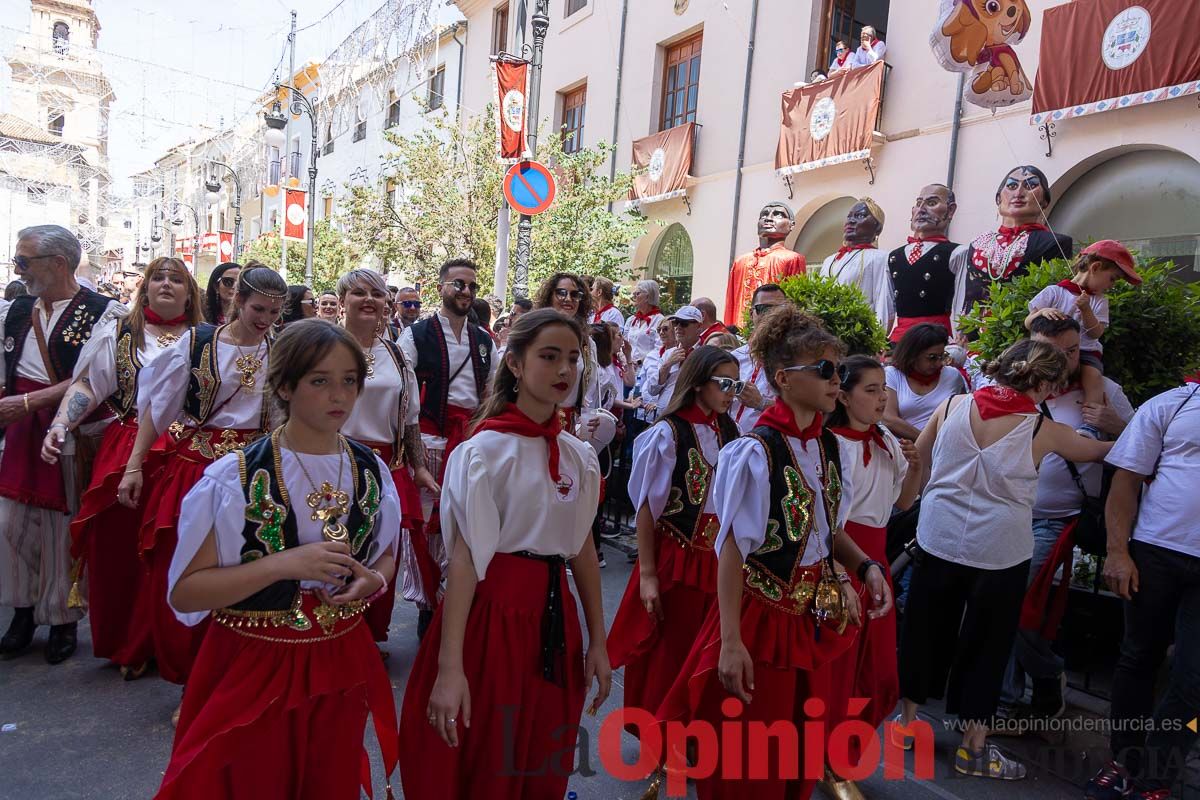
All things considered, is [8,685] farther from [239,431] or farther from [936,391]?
[936,391]

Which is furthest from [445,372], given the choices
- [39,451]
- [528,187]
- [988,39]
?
[988,39]

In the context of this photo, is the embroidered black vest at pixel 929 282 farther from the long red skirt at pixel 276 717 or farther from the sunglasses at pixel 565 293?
the long red skirt at pixel 276 717

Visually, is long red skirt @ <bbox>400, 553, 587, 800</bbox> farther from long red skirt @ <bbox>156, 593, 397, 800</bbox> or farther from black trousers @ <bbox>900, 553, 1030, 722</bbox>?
black trousers @ <bbox>900, 553, 1030, 722</bbox>

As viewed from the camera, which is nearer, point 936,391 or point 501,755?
point 501,755

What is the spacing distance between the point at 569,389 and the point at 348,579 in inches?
33.8

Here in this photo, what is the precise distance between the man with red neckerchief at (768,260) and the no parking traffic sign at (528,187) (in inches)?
89.6

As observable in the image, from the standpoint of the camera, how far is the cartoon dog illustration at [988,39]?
22.8 feet

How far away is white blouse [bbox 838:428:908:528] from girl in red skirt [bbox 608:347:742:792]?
58 cm

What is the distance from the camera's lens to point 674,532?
3613 mm

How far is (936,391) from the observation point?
4.77 meters

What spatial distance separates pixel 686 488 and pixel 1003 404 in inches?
56.1

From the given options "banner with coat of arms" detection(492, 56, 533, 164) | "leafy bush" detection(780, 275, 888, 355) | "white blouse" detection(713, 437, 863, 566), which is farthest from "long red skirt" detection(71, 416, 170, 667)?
"banner with coat of arms" detection(492, 56, 533, 164)

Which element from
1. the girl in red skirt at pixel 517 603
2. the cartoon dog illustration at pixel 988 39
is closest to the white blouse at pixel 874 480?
the girl in red skirt at pixel 517 603

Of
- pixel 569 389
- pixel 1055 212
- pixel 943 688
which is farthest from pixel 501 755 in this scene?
pixel 1055 212
